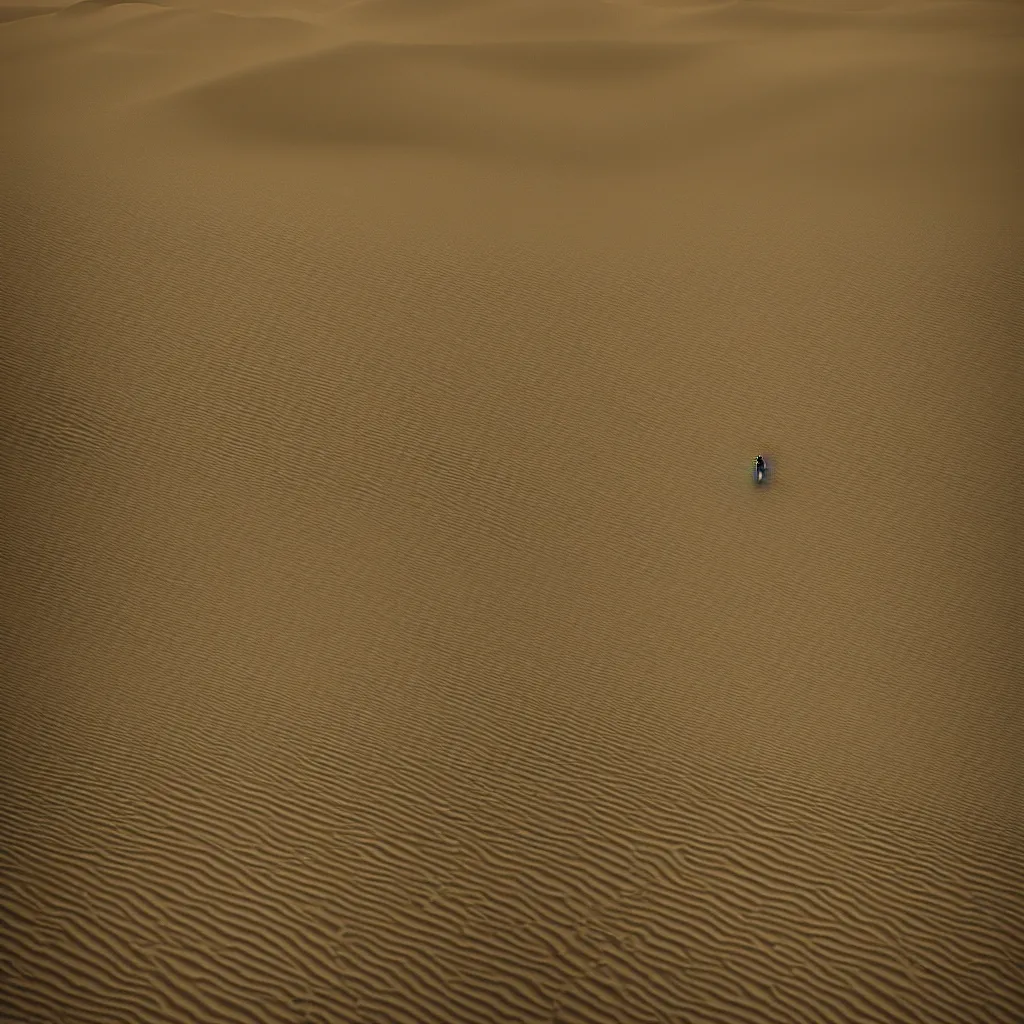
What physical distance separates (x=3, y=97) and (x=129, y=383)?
14.0 meters

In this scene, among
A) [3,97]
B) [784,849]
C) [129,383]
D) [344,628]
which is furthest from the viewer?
[3,97]

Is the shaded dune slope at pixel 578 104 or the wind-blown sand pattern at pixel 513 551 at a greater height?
the shaded dune slope at pixel 578 104

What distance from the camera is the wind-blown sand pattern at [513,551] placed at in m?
7.18

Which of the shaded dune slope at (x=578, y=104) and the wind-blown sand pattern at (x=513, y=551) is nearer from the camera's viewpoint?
the wind-blown sand pattern at (x=513, y=551)

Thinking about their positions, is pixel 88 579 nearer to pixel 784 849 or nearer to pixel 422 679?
pixel 422 679

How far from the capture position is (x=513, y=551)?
11.7 m

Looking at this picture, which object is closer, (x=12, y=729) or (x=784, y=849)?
(x=784, y=849)

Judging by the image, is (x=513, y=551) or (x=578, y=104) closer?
(x=513, y=551)

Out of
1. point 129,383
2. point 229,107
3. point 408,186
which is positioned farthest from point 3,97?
point 129,383

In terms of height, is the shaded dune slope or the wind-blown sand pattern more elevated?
the shaded dune slope

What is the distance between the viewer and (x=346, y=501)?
12.3 metres

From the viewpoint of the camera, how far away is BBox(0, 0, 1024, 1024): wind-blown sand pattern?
23.5ft

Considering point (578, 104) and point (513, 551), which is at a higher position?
point (578, 104)

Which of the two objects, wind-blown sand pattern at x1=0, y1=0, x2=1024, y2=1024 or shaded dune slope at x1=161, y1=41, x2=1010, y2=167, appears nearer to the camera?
wind-blown sand pattern at x1=0, y1=0, x2=1024, y2=1024
